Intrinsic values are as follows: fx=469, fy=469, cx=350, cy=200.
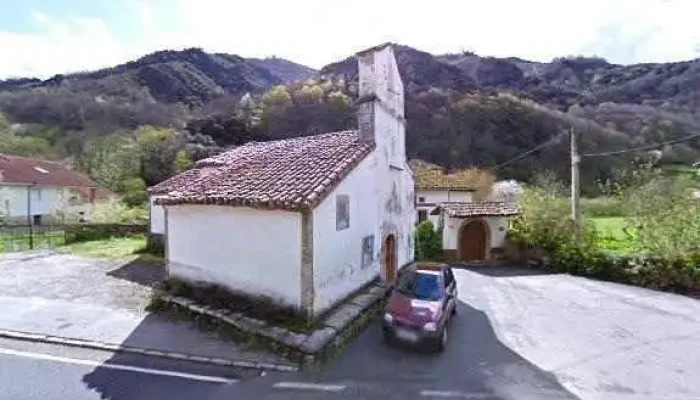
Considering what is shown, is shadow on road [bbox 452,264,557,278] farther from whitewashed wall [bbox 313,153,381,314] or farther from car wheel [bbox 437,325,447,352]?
car wheel [bbox 437,325,447,352]

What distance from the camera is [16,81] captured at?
7500 centimetres

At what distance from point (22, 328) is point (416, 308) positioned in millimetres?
8625

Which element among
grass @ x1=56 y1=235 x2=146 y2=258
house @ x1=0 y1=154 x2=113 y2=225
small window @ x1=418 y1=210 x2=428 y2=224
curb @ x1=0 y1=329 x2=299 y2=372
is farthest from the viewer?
small window @ x1=418 y1=210 x2=428 y2=224

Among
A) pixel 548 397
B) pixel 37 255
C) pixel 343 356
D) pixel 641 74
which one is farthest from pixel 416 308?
pixel 641 74

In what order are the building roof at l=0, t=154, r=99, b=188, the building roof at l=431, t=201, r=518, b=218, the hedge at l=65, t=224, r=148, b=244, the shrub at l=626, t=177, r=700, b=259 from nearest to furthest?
the shrub at l=626, t=177, r=700, b=259 → the building roof at l=431, t=201, r=518, b=218 → the hedge at l=65, t=224, r=148, b=244 → the building roof at l=0, t=154, r=99, b=188

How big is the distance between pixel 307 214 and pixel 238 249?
2.45 m

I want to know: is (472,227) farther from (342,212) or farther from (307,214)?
(307,214)

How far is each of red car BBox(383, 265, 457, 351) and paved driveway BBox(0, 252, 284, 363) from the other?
105 inches

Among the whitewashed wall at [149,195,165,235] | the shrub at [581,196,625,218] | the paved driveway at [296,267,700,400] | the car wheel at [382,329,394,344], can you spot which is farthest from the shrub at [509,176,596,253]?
the whitewashed wall at [149,195,165,235]

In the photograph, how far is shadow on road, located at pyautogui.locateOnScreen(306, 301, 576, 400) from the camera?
8.20 metres

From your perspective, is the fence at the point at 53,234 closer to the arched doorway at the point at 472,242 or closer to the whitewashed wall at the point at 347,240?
the whitewashed wall at the point at 347,240

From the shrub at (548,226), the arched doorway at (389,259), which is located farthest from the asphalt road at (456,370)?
the shrub at (548,226)

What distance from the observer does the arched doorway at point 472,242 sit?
2581 centimetres

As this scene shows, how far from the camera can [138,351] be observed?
9.12 m
